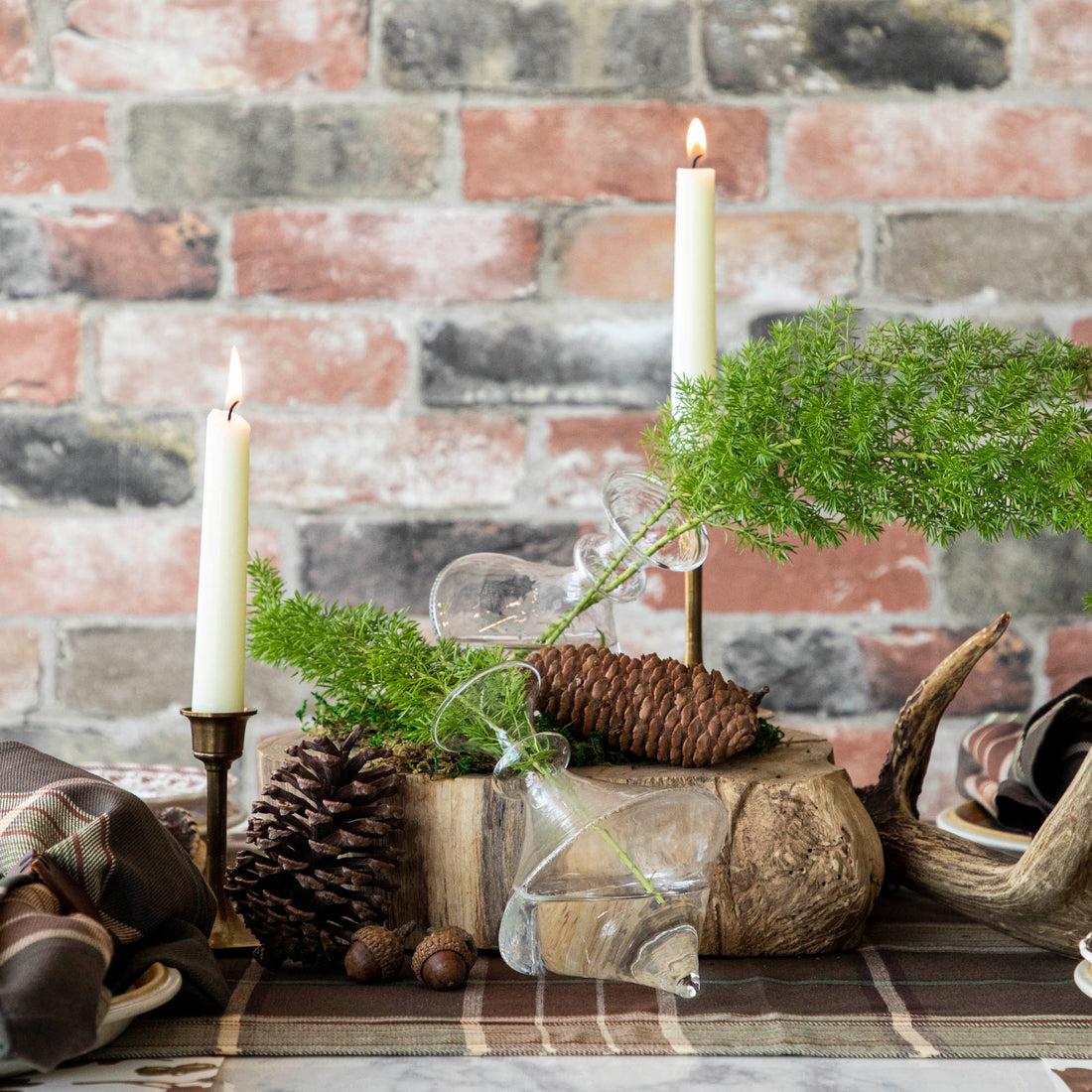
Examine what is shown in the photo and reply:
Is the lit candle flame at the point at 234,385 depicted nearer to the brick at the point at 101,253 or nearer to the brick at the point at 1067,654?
the brick at the point at 101,253

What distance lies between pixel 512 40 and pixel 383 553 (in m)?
0.53

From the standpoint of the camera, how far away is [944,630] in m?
1.19

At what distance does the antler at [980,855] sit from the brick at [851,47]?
76 cm

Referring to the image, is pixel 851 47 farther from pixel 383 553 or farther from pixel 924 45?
pixel 383 553

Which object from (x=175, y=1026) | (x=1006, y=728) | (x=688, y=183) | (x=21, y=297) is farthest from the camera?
(x=21, y=297)

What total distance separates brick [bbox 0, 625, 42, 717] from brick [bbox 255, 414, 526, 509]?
28cm

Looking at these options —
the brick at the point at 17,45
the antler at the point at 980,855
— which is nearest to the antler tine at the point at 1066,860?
the antler at the point at 980,855

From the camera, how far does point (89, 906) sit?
0.45 metres

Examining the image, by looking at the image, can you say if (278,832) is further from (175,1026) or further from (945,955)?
(945,955)

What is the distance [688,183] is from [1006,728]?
45cm

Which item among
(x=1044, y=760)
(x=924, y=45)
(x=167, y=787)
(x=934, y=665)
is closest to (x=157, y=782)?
(x=167, y=787)

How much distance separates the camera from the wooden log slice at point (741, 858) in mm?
554

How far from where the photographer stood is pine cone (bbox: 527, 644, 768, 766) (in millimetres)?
580

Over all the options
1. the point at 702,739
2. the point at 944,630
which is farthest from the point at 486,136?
the point at 702,739
